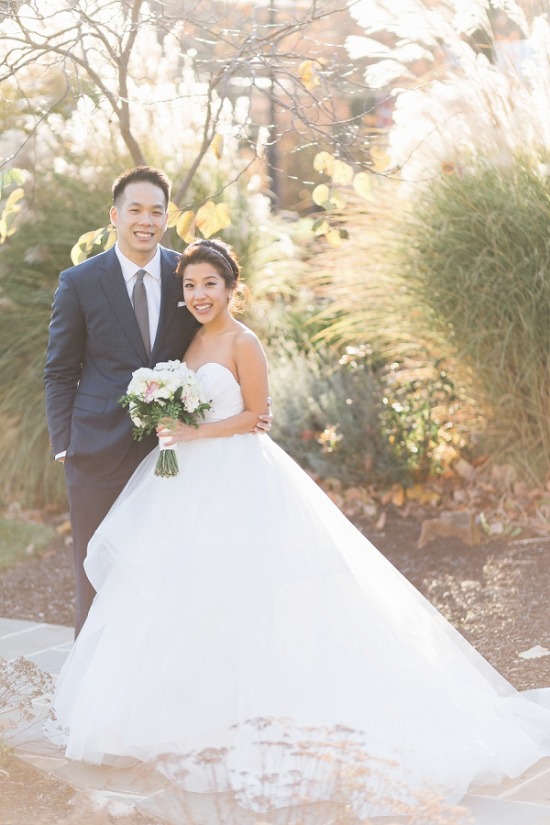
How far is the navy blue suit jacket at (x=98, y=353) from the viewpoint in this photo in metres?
3.95

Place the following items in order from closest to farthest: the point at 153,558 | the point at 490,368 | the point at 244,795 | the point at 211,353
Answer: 1. the point at 244,795
2. the point at 153,558
3. the point at 211,353
4. the point at 490,368

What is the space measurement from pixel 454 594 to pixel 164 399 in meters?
2.33

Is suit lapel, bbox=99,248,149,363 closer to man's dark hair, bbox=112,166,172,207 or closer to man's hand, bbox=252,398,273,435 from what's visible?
man's dark hair, bbox=112,166,172,207

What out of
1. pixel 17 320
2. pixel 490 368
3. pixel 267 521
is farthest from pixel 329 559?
pixel 17 320

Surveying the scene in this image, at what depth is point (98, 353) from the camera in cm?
399

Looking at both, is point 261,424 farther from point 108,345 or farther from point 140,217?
point 140,217

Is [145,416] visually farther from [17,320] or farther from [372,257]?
[17,320]

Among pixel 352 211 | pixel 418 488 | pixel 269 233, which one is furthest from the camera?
pixel 269 233

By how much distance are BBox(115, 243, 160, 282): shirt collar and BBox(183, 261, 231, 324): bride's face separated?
228 millimetres

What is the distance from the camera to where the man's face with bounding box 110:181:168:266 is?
12.9ft

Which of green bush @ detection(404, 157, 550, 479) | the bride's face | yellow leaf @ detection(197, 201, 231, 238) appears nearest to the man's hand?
the bride's face

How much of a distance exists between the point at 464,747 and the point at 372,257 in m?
4.10

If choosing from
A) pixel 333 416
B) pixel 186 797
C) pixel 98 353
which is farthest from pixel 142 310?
pixel 333 416

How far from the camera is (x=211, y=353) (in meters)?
3.88
